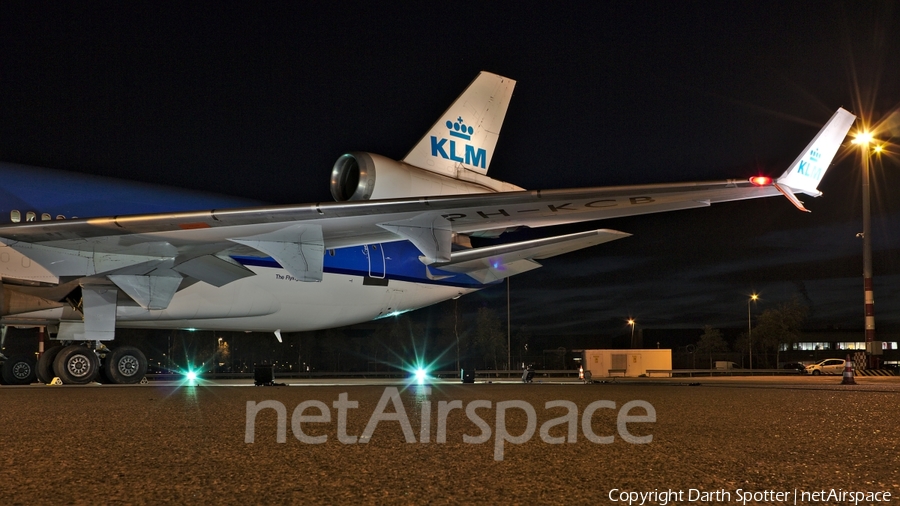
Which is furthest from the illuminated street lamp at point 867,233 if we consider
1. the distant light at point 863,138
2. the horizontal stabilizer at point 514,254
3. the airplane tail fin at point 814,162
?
the airplane tail fin at point 814,162

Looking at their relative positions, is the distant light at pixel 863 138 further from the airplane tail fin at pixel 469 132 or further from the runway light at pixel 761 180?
the runway light at pixel 761 180

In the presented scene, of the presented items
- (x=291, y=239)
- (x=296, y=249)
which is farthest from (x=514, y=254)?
(x=291, y=239)

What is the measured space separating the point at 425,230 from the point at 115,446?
7365 millimetres

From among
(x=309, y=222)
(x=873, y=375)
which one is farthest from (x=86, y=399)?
(x=873, y=375)

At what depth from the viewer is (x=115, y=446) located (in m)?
5.10

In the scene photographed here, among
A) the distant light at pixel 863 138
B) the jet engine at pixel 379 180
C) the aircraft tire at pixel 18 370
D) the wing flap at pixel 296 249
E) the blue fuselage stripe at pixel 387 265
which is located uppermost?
the distant light at pixel 863 138

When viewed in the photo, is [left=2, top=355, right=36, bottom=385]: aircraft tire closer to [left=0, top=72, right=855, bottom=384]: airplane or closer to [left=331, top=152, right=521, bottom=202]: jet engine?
[left=0, top=72, right=855, bottom=384]: airplane

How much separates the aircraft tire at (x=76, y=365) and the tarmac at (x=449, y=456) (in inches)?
306

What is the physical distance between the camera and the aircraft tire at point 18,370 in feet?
57.2

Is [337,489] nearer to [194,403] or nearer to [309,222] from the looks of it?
[194,403]

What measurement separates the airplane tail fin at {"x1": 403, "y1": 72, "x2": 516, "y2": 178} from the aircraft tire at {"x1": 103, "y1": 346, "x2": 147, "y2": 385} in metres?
7.25

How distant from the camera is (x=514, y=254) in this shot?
59.0 feet

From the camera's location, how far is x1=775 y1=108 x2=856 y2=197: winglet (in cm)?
918

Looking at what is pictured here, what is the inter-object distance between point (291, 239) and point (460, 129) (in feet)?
23.4
